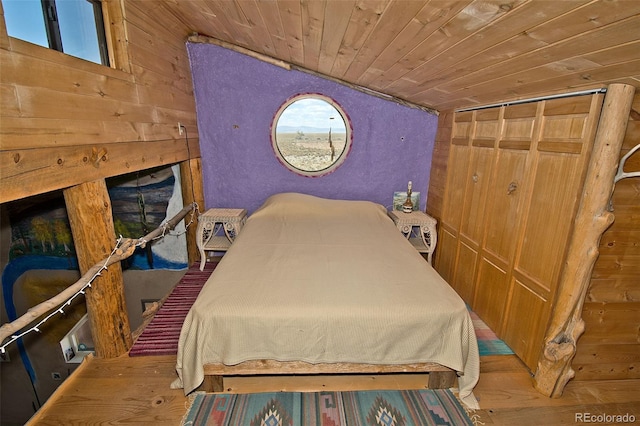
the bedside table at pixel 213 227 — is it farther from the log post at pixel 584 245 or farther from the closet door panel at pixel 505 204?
the log post at pixel 584 245

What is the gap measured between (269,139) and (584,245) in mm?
3084

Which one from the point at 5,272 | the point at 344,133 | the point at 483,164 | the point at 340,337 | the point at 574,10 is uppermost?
the point at 574,10

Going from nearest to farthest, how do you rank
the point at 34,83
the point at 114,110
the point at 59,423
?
the point at 34,83
the point at 59,423
the point at 114,110

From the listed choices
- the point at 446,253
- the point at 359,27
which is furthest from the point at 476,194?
the point at 359,27

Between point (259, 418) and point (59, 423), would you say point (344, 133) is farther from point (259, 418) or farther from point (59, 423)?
point (59, 423)

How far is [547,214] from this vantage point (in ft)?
6.78

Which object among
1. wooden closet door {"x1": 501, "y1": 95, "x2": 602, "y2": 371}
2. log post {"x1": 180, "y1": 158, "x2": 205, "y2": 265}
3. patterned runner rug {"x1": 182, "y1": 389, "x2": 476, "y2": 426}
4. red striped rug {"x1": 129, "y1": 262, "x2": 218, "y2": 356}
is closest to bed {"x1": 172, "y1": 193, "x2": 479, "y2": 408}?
patterned runner rug {"x1": 182, "y1": 389, "x2": 476, "y2": 426}

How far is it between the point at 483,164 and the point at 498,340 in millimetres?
1478

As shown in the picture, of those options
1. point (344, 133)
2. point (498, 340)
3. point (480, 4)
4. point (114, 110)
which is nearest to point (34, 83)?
point (114, 110)

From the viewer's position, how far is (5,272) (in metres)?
3.96

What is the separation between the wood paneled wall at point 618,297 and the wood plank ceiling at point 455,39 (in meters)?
0.52

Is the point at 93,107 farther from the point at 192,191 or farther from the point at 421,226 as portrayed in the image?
the point at 421,226

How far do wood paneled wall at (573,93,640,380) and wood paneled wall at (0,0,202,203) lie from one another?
301 centimetres

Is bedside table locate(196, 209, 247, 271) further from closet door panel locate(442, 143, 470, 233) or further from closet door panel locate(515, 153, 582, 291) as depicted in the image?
closet door panel locate(515, 153, 582, 291)
